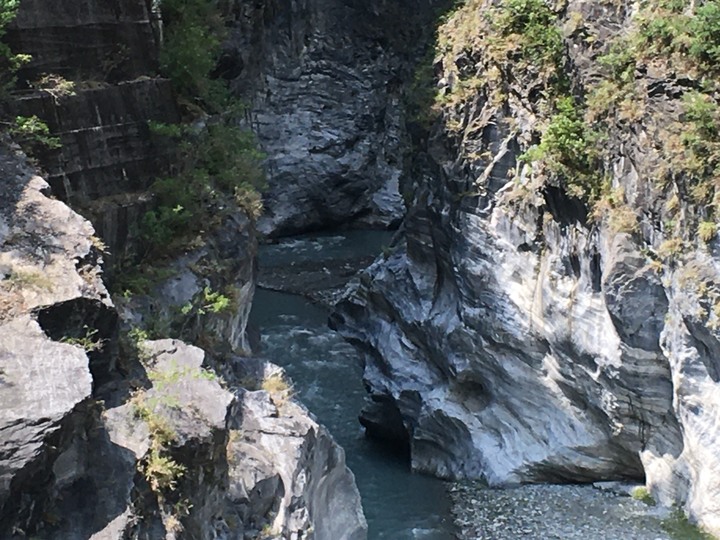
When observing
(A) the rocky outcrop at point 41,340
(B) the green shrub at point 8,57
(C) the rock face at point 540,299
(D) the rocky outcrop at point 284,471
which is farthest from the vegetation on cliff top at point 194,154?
(C) the rock face at point 540,299

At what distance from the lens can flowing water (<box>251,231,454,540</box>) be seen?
15.1 meters

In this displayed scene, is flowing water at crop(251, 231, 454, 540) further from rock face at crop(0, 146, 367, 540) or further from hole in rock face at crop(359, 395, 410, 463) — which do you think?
rock face at crop(0, 146, 367, 540)

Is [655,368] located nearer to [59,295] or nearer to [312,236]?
[59,295]

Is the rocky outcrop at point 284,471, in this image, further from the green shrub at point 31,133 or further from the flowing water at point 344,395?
the green shrub at point 31,133

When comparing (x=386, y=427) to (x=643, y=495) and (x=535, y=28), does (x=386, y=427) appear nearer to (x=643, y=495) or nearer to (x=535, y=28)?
(x=643, y=495)

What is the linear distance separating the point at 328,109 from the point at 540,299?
23.4 metres

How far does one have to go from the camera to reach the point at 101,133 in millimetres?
12570

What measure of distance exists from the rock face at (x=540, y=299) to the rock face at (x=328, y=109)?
53.3 feet

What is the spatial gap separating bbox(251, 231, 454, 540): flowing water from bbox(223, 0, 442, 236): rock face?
266 cm

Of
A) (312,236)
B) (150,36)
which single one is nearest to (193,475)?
(150,36)

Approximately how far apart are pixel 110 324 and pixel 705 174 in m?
8.18

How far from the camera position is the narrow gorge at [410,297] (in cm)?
812

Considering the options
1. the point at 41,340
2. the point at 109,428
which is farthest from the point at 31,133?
the point at 109,428

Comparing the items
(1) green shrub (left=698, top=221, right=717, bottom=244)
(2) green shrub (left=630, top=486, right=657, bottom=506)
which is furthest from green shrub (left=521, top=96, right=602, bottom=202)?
(2) green shrub (left=630, top=486, right=657, bottom=506)
